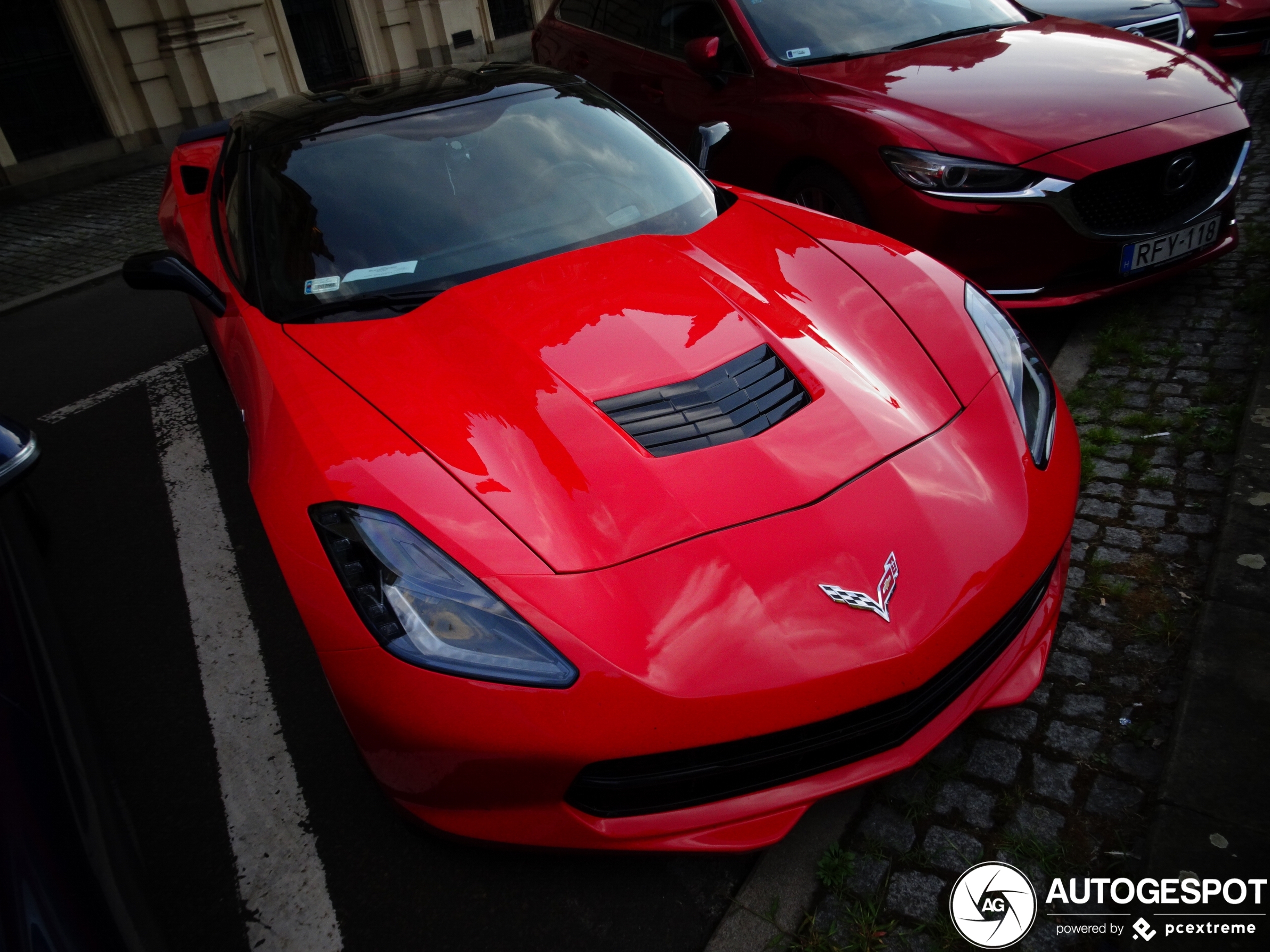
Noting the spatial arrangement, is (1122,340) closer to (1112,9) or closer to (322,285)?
(322,285)

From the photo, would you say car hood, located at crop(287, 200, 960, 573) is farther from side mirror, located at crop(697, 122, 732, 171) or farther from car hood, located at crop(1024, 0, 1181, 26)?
car hood, located at crop(1024, 0, 1181, 26)

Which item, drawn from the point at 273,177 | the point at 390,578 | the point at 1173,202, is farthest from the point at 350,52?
the point at 390,578

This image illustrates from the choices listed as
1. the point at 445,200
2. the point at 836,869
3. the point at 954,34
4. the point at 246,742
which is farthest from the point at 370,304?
the point at 954,34

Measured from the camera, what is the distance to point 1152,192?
10.9 feet

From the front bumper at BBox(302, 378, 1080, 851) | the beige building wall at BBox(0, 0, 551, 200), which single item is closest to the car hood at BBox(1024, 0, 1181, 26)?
the front bumper at BBox(302, 378, 1080, 851)

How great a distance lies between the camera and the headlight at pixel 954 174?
326 cm

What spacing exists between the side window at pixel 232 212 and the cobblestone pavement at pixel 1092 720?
234 cm

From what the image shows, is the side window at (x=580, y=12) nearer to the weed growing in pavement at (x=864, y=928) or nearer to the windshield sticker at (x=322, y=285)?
the windshield sticker at (x=322, y=285)

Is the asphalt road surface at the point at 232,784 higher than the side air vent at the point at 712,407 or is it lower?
lower

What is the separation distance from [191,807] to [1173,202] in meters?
3.95

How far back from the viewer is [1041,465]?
1908 millimetres

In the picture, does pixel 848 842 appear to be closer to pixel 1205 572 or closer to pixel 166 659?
pixel 1205 572

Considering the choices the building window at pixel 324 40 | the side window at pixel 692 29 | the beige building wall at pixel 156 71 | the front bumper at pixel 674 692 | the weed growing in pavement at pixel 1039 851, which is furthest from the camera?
the building window at pixel 324 40

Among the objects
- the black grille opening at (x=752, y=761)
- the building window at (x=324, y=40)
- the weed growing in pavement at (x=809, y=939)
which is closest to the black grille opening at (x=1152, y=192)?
the black grille opening at (x=752, y=761)
